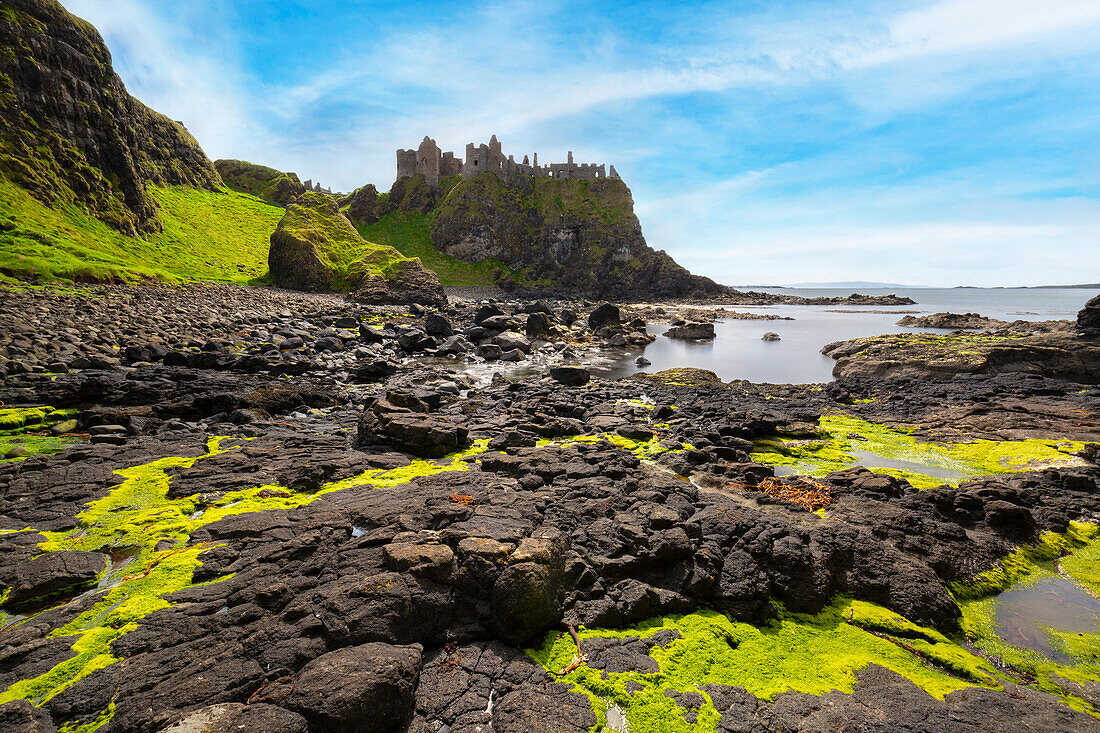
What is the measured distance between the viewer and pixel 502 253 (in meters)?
112

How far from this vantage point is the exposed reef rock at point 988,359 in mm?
21875

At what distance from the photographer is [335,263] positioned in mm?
55000

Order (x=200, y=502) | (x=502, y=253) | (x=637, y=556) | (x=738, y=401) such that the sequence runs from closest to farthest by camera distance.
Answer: (x=637, y=556) → (x=200, y=502) → (x=738, y=401) → (x=502, y=253)

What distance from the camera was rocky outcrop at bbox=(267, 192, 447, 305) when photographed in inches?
2020

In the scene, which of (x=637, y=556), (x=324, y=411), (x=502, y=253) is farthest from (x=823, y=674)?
(x=502, y=253)

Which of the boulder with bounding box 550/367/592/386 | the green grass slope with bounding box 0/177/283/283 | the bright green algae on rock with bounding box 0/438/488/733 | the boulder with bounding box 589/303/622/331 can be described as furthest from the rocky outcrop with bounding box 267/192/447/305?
the bright green algae on rock with bounding box 0/438/488/733

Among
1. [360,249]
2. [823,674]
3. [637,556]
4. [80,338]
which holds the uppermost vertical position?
[360,249]

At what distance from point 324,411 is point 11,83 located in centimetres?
4801

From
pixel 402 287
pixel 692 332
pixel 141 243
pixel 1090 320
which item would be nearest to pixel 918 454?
pixel 1090 320

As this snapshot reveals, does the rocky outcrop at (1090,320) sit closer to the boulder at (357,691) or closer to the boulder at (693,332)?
the boulder at (693,332)

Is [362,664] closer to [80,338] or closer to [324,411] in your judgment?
[324,411]

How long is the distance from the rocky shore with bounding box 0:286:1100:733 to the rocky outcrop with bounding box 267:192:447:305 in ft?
135

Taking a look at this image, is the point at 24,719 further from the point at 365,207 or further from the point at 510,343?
the point at 365,207

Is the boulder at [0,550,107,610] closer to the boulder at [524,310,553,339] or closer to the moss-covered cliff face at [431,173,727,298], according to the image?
the boulder at [524,310,553,339]
